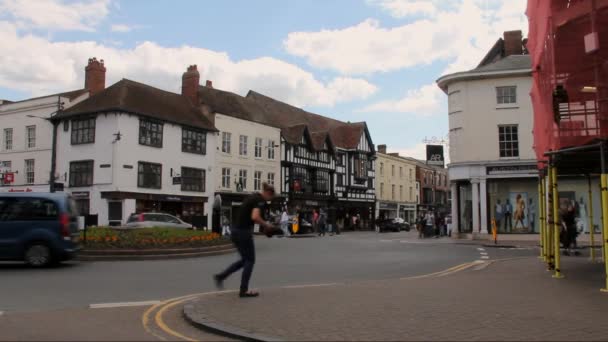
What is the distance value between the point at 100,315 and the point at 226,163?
1406 inches

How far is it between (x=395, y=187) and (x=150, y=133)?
39.7 metres

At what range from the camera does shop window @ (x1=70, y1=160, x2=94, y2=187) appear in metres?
35.1

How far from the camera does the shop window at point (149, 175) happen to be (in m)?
35.5

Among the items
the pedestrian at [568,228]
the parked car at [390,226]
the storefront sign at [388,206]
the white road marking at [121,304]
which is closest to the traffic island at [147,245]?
the white road marking at [121,304]

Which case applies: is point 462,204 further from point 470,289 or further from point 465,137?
point 470,289

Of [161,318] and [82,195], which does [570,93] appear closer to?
[161,318]

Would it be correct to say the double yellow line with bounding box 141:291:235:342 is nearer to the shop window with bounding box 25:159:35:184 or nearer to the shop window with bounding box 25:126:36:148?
the shop window with bounding box 25:159:35:184

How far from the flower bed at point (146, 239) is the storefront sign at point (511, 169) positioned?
17579mm

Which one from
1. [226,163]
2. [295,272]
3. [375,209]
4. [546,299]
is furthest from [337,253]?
[375,209]

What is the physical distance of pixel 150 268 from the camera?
45.0 feet

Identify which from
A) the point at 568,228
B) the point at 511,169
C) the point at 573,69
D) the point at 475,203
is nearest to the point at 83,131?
the point at 475,203

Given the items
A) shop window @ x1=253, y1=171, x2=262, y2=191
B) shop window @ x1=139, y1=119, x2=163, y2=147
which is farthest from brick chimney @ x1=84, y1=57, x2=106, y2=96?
shop window @ x1=253, y1=171, x2=262, y2=191

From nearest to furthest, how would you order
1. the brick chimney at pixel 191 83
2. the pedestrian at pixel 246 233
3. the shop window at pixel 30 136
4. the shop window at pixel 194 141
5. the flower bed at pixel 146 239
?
the pedestrian at pixel 246 233, the flower bed at pixel 146 239, the shop window at pixel 30 136, the shop window at pixel 194 141, the brick chimney at pixel 191 83

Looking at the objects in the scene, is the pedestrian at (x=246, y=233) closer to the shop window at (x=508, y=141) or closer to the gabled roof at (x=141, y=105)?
the shop window at (x=508, y=141)
